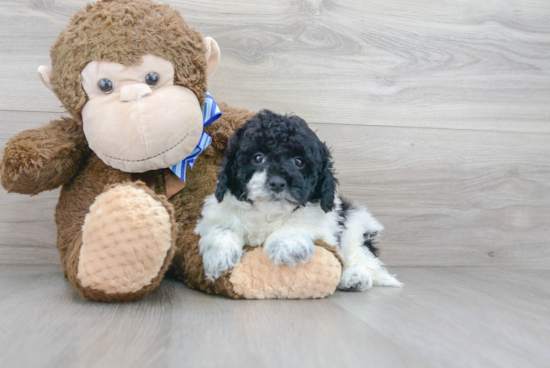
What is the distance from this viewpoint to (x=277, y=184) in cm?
123

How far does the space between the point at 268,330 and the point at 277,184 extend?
0.38 m

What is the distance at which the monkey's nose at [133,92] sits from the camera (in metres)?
1.30

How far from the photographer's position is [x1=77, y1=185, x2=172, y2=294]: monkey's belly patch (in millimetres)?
1128

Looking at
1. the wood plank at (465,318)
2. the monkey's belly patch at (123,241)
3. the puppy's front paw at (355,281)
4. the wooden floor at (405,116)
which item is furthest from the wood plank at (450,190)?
the monkey's belly patch at (123,241)

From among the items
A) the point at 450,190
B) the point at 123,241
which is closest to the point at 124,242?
the point at 123,241

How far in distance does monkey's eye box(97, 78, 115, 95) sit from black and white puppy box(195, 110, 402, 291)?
1.24 feet

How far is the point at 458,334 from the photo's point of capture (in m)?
1.10

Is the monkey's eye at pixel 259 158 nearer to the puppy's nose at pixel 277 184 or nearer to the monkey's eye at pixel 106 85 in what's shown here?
the puppy's nose at pixel 277 184

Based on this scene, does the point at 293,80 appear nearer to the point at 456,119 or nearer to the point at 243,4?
the point at 243,4

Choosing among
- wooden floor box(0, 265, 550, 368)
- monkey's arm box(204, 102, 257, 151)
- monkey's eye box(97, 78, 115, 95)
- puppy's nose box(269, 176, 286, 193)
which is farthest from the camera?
monkey's arm box(204, 102, 257, 151)

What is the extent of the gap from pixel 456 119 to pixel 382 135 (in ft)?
1.23

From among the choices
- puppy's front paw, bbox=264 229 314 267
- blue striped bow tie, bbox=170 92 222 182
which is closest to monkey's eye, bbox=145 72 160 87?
blue striped bow tie, bbox=170 92 222 182

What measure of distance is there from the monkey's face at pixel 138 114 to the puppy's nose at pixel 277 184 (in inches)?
12.9

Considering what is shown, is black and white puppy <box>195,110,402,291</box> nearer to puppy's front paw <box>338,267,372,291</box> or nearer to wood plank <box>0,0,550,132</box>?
puppy's front paw <box>338,267,372,291</box>
